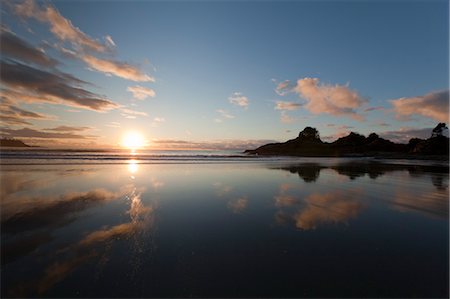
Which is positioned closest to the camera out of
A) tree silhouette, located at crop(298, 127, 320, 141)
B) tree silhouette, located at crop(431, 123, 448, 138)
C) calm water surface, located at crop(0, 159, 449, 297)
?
calm water surface, located at crop(0, 159, 449, 297)

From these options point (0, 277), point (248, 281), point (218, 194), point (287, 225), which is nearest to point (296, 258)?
point (248, 281)

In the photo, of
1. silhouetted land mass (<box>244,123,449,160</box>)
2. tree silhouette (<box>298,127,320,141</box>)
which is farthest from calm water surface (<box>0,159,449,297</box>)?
tree silhouette (<box>298,127,320,141</box>)

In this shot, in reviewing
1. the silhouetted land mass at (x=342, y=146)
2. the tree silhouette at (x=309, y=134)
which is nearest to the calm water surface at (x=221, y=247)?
the silhouetted land mass at (x=342, y=146)

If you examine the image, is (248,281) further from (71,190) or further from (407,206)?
(71,190)

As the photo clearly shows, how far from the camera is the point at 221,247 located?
591 centimetres

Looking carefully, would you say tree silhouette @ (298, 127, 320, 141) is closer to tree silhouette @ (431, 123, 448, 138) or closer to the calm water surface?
tree silhouette @ (431, 123, 448, 138)

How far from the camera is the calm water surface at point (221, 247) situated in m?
4.22

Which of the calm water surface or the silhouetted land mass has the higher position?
the silhouetted land mass

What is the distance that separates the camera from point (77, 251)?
561cm

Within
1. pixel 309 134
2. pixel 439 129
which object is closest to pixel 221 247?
pixel 439 129

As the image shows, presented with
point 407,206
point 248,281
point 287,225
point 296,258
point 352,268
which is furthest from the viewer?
point 407,206

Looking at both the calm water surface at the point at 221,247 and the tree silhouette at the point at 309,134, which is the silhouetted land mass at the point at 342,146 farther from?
the calm water surface at the point at 221,247

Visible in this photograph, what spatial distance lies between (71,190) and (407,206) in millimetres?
16721

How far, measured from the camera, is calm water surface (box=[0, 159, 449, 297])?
4219 mm
